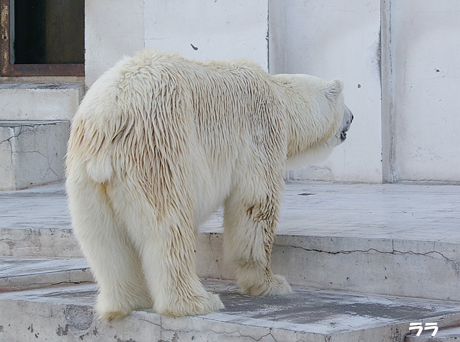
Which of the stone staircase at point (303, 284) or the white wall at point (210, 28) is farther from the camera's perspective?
the white wall at point (210, 28)

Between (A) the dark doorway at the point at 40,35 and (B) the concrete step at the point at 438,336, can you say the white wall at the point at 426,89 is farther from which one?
(A) the dark doorway at the point at 40,35

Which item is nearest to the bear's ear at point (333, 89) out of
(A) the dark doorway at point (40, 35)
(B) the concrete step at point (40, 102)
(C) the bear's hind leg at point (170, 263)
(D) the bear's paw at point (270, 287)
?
(D) the bear's paw at point (270, 287)

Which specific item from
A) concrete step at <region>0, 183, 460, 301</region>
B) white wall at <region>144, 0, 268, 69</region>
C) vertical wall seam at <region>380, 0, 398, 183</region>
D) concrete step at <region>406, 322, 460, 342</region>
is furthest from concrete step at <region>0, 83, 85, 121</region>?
concrete step at <region>406, 322, 460, 342</region>

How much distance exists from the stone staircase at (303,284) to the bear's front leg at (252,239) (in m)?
0.08

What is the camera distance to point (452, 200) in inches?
191

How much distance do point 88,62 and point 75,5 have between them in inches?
74.7

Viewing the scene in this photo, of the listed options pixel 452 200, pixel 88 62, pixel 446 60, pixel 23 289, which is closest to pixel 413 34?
pixel 446 60

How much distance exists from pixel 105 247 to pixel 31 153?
380 centimetres

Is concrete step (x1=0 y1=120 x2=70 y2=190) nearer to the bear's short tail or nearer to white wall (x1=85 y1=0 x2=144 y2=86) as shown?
white wall (x1=85 y1=0 x2=144 y2=86)

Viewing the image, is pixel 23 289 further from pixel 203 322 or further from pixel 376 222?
pixel 376 222

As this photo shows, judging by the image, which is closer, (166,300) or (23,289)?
(166,300)

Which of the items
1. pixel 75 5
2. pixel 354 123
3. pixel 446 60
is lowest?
pixel 354 123

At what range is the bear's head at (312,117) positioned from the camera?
11.8 ft

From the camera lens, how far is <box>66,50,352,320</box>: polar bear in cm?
269
